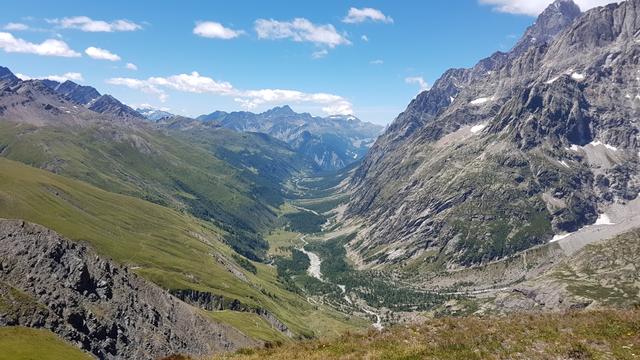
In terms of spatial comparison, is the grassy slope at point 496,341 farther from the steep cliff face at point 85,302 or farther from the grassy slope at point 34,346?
the steep cliff face at point 85,302

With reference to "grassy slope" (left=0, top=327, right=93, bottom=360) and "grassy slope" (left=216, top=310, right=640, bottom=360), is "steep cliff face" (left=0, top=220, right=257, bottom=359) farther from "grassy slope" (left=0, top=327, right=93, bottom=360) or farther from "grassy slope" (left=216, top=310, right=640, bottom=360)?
"grassy slope" (left=216, top=310, right=640, bottom=360)

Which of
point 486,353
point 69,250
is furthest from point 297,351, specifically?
point 69,250

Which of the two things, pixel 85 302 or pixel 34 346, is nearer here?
pixel 34 346

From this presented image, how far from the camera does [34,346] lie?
84.6 metres

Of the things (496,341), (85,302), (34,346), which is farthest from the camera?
(85,302)

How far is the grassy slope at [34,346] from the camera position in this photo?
8044cm

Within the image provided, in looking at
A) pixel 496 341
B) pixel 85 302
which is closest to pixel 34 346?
pixel 85 302

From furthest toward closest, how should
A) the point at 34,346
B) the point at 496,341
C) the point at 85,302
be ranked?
the point at 85,302 → the point at 34,346 → the point at 496,341

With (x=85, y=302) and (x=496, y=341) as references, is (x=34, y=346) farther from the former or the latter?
(x=496, y=341)

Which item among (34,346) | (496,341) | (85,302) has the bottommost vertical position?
(34,346)

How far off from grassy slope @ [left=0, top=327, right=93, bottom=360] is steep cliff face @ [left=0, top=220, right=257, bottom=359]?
3293 mm

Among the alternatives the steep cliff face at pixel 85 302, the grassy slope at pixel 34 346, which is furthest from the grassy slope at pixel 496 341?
the steep cliff face at pixel 85 302

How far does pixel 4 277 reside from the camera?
10325 cm

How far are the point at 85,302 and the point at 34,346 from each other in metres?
27.1
